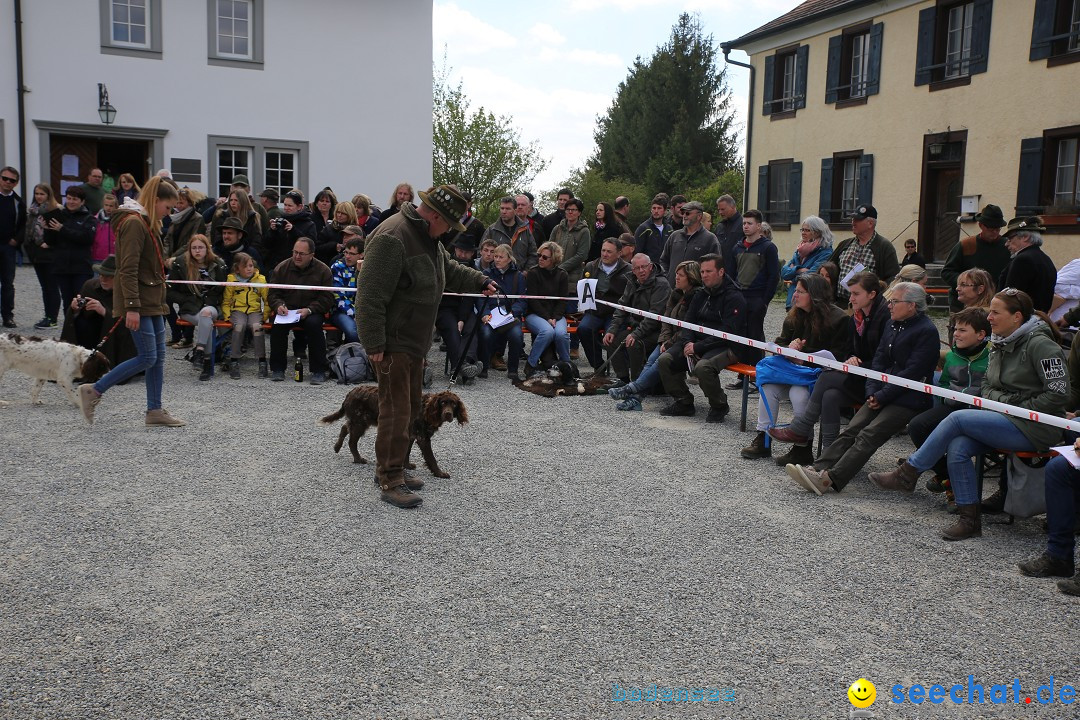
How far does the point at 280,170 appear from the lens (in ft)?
68.9

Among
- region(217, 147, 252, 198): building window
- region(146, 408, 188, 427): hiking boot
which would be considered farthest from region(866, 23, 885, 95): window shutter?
region(146, 408, 188, 427): hiking boot

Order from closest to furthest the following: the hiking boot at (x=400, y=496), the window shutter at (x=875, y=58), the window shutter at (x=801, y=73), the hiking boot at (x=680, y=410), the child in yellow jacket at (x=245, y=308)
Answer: the hiking boot at (x=400, y=496) → the hiking boot at (x=680, y=410) → the child in yellow jacket at (x=245, y=308) → the window shutter at (x=875, y=58) → the window shutter at (x=801, y=73)

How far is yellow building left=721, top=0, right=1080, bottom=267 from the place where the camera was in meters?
17.6

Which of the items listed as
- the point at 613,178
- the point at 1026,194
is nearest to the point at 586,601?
the point at 1026,194

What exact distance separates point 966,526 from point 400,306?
12.0ft

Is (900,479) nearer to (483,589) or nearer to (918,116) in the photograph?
(483,589)

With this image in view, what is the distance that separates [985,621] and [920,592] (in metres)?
0.38

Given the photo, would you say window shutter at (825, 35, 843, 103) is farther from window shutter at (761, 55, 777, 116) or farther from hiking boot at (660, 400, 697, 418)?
hiking boot at (660, 400, 697, 418)

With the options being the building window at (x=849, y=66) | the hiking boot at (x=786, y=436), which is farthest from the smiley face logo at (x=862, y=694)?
the building window at (x=849, y=66)

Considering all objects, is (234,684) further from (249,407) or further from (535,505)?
(249,407)

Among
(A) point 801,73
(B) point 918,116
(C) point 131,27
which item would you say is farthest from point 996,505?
(A) point 801,73

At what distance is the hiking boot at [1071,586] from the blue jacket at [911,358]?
1.90 metres

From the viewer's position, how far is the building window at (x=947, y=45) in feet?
63.9

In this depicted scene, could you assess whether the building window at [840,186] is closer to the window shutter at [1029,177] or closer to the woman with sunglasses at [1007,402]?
the window shutter at [1029,177]
